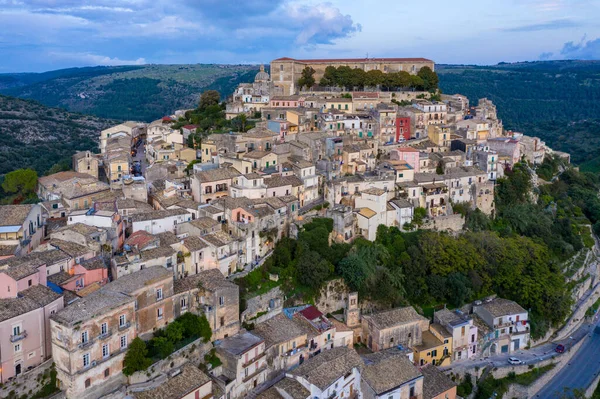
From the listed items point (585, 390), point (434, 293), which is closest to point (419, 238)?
point (434, 293)

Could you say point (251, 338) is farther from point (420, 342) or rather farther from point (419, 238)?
point (419, 238)

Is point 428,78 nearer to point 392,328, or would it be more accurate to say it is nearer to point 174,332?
point 392,328

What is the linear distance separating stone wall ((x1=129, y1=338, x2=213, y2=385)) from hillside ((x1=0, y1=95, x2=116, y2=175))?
34.6 m

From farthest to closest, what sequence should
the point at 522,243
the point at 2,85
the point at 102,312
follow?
the point at 2,85 → the point at 522,243 → the point at 102,312

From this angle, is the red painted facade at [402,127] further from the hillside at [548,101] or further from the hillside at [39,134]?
the hillside at [548,101]

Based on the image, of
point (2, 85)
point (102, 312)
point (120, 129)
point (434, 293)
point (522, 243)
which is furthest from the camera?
point (2, 85)

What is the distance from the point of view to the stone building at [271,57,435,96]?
62.5 meters

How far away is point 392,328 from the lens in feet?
101

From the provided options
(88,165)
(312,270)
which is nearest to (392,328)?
(312,270)

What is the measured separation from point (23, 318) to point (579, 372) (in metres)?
31.5

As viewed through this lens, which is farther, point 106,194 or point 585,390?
point 106,194

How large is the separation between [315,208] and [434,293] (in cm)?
936

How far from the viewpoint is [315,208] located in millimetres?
37656

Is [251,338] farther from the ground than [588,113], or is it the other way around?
[588,113]
